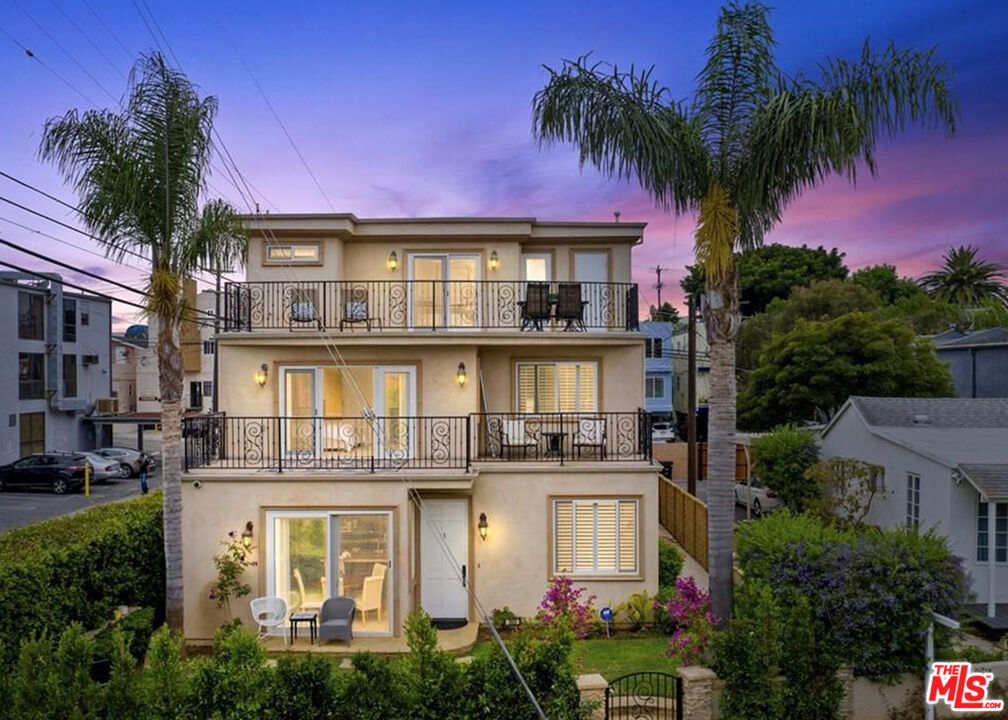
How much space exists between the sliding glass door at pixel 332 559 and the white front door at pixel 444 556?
3.77 ft

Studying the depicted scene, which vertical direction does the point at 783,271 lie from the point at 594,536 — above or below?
above

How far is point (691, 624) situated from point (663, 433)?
1211 inches

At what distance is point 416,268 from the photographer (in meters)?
14.5

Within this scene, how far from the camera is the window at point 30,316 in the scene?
1225 inches

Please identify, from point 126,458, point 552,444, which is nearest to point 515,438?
point 552,444

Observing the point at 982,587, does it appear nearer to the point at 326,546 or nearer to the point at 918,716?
the point at 918,716

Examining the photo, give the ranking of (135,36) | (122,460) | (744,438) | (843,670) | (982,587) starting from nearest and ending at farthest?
1. (843,670)
2. (135,36)
3. (982,587)
4. (744,438)
5. (122,460)

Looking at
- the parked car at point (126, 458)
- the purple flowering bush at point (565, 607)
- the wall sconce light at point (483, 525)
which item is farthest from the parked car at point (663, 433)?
the parked car at point (126, 458)

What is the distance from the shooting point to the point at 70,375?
111 feet

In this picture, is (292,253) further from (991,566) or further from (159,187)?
(991,566)

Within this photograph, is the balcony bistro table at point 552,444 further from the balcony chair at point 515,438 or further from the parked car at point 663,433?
the parked car at point 663,433

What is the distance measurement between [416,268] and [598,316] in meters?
4.82

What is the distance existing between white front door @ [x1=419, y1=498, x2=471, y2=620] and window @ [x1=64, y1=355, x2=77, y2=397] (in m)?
32.2

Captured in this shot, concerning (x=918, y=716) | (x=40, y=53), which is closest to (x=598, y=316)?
(x=918, y=716)
